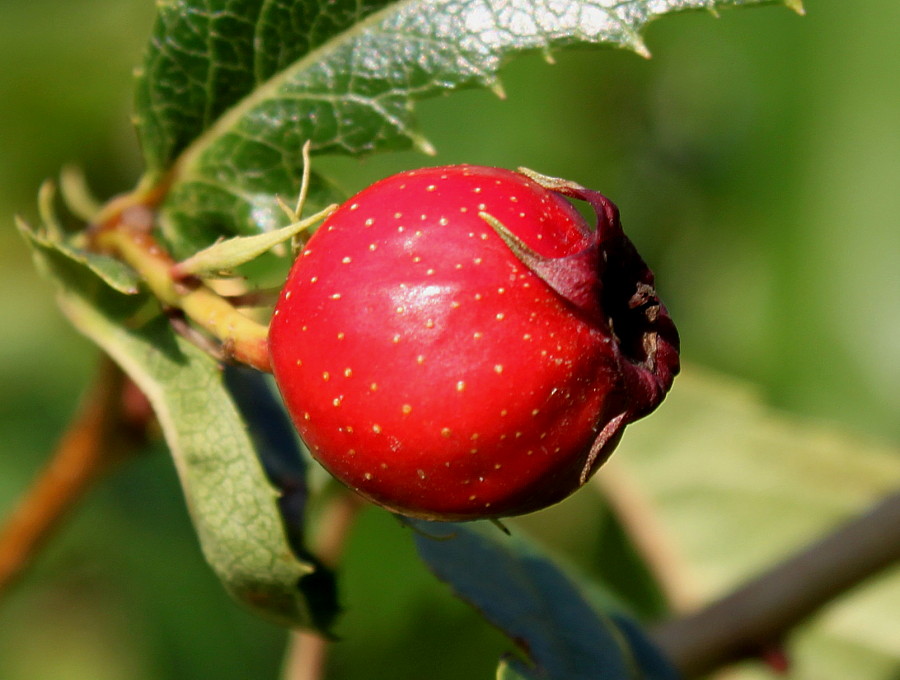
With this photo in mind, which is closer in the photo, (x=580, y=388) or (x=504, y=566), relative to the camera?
(x=580, y=388)

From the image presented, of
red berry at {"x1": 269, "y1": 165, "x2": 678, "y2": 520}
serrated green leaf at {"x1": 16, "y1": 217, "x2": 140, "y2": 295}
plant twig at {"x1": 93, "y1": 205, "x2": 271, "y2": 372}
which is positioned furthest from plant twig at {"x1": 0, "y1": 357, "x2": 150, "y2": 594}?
red berry at {"x1": 269, "y1": 165, "x2": 678, "y2": 520}

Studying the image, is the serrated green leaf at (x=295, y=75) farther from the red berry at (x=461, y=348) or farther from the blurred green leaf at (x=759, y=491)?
the blurred green leaf at (x=759, y=491)

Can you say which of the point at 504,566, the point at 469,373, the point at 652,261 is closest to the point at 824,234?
the point at 652,261

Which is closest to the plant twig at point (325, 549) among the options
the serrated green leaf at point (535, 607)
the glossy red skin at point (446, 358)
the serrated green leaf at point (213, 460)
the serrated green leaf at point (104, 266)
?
the serrated green leaf at point (535, 607)

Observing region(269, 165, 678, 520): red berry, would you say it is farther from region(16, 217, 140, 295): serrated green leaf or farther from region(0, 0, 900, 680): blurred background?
region(0, 0, 900, 680): blurred background

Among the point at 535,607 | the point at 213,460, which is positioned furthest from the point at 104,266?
the point at 535,607

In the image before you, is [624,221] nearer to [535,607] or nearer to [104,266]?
[535,607]

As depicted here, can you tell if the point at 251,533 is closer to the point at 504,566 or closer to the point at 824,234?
the point at 504,566
